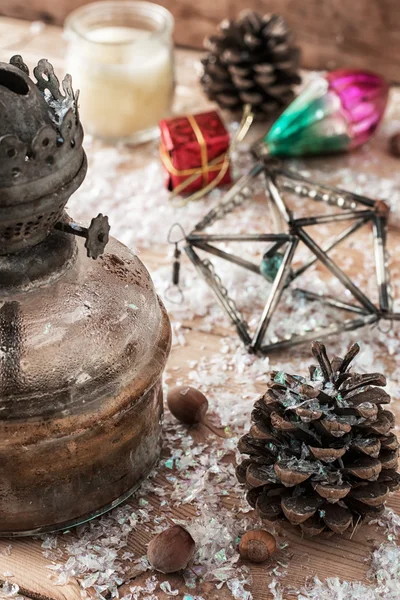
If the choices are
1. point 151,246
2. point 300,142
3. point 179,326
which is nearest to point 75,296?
point 179,326

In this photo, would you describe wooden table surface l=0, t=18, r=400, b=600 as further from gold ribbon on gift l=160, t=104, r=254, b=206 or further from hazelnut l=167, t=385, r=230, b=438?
gold ribbon on gift l=160, t=104, r=254, b=206

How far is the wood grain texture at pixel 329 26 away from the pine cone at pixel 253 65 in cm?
17

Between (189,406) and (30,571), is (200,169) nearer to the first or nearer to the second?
(189,406)

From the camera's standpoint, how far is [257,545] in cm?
66

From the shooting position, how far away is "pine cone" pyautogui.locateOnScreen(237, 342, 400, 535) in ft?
2.09

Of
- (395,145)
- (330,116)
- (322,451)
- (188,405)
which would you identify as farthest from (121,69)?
(322,451)

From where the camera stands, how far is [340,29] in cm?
134

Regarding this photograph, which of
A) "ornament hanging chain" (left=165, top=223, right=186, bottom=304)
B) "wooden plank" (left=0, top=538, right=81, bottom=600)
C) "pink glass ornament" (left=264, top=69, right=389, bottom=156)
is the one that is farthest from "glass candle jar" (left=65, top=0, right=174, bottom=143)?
"wooden plank" (left=0, top=538, right=81, bottom=600)

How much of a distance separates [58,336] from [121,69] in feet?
2.00

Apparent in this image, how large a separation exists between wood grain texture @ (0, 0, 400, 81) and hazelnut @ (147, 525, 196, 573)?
3.01 ft

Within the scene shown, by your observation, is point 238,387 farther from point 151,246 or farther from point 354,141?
point 354,141

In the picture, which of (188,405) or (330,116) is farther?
(330,116)

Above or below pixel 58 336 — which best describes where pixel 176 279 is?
below

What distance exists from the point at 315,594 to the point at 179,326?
338 mm
